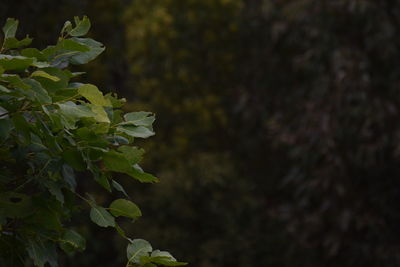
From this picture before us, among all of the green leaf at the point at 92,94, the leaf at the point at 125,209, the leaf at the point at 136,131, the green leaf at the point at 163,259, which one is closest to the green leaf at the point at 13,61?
the green leaf at the point at 92,94

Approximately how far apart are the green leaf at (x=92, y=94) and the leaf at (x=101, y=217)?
0.69 ft

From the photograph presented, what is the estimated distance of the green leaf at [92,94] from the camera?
1.23 metres

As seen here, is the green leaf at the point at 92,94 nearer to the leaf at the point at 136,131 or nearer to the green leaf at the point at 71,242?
the leaf at the point at 136,131

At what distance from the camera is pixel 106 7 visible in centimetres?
689

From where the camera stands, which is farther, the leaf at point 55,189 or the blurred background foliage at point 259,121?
the blurred background foliage at point 259,121

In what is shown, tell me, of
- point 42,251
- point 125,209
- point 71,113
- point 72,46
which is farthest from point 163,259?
point 72,46

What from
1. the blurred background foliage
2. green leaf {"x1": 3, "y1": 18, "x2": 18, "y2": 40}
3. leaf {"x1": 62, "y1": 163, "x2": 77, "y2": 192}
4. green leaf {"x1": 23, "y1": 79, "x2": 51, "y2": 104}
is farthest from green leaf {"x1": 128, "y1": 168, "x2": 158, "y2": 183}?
the blurred background foliage

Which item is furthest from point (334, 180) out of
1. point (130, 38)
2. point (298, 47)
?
point (130, 38)

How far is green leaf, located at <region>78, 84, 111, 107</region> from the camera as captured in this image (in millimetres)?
1229

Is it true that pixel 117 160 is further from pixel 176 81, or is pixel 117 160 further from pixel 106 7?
pixel 106 7

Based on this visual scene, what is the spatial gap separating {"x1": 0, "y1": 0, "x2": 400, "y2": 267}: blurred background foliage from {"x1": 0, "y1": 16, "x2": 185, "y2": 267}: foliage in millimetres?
3694

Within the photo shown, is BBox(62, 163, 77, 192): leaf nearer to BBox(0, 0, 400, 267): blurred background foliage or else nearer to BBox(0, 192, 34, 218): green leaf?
BBox(0, 192, 34, 218): green leaf

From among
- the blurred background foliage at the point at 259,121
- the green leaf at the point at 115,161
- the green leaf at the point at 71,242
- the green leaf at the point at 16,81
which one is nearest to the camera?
the green leaf at the point at 16,81

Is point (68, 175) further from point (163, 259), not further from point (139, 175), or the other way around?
point (163, 259)
